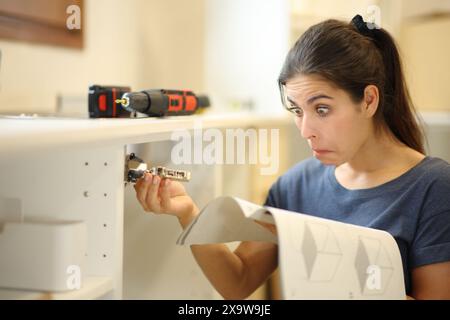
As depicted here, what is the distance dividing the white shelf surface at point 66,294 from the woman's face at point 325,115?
42 centimetres

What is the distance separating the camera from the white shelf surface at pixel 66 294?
2.29 feet

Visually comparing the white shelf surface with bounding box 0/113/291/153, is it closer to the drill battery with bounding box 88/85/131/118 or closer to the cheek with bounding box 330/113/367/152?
the drill battery with bounding box 88/85/131/118

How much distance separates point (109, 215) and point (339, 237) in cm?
31

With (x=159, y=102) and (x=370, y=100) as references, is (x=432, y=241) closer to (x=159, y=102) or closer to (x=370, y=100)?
(x=370, y=100)

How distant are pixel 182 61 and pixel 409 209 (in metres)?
1.45

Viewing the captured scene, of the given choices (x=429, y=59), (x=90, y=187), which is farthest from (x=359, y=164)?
(x=429, y=59)

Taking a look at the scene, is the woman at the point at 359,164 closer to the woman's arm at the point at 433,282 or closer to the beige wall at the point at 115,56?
the woman's arm at the point at 433,282

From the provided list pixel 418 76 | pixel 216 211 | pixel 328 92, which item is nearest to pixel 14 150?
pixel 216 211

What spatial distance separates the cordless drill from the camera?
2.72 feet

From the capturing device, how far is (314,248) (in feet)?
2.03

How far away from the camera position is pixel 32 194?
0.76 metres

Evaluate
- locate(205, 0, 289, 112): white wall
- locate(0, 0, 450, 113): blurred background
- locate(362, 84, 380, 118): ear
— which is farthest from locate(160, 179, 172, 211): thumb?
locate(205, 0, 289, 112): white wall

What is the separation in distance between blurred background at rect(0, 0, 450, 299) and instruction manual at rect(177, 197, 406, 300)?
0.36 m

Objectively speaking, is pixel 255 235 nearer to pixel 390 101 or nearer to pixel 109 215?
pixel 109 215
